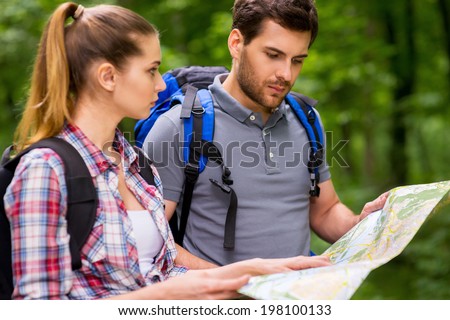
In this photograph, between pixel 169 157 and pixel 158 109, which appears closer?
pixel 169 157

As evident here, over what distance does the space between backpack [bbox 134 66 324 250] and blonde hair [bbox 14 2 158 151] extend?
31.2 inches

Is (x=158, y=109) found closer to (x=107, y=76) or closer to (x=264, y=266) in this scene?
(x=107, y=76)

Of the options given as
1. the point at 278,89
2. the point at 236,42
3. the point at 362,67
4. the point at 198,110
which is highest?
the point at 362,67

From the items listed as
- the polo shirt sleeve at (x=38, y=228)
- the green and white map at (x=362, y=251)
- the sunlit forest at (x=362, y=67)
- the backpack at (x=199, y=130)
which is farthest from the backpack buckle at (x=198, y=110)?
the sunlit forest at (x=362, y=67)

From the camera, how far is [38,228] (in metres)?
1.89

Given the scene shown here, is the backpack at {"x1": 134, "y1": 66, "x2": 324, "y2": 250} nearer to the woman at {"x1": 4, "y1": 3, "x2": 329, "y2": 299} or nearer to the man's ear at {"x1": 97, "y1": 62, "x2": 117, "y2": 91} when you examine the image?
the woman at {"x1": 4, "y1": 3, "x2": 329, "y2": 299}

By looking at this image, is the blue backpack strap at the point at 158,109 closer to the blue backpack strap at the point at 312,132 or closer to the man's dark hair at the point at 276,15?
the man's dark hair at the point at 276,15

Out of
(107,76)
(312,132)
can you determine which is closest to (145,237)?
(107,76)

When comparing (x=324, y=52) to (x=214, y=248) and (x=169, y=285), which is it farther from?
(x=169, y=285)

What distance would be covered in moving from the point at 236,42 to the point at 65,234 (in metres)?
1.68

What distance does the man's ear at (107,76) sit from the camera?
7.14 ft

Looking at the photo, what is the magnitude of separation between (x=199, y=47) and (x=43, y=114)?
21.1 feet

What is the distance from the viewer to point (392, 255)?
2.24 m
